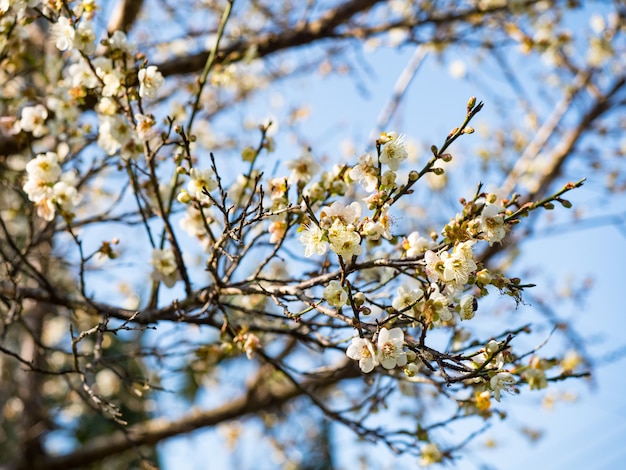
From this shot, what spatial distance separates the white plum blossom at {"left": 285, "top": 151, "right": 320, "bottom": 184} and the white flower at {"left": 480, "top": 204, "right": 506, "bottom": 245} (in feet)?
2.21

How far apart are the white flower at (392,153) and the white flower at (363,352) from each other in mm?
433

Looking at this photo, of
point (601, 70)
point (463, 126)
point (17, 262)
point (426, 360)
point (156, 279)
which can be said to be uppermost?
point (601, 70)

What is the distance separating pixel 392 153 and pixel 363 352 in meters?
0.50

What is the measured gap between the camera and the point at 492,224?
136cm

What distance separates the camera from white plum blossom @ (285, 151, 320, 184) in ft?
6.20

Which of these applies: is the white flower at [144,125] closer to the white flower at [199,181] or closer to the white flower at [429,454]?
the white flower at [199,181]

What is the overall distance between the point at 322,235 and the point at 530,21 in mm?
3396

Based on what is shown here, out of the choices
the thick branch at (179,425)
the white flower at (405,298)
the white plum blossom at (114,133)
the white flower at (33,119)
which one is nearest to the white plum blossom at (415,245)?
the white flower at (405,298)

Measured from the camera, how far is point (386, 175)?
147 cm

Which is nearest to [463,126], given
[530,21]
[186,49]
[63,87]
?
[63,87]

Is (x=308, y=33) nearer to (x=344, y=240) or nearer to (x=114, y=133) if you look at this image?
(x=114, y=133)

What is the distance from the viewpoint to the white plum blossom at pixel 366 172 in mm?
1521

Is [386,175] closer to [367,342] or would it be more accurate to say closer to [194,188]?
[367,342]

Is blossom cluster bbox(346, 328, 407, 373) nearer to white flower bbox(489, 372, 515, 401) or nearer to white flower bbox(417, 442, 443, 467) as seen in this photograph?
white flower bbox(489, 372, 515, 401)
